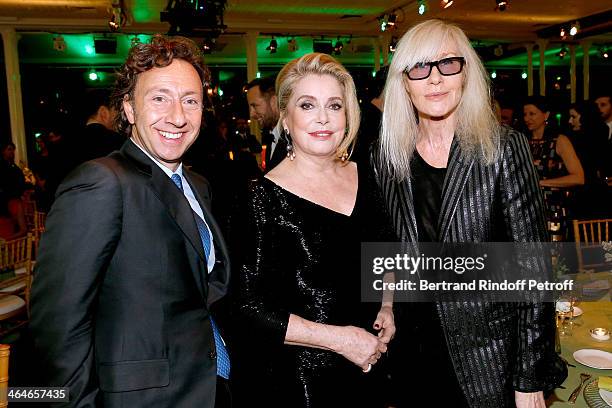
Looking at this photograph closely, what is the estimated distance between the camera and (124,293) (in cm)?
129

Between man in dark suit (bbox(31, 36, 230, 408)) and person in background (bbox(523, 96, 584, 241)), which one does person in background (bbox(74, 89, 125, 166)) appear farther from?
person in background (bbox(523, 96, 584, 241))

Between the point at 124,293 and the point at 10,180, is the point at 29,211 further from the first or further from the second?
the point at 124,293

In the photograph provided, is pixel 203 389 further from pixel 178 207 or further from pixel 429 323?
pixel 429 323

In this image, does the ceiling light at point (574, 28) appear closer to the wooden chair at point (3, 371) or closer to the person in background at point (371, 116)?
the person in background at point (371, 116)

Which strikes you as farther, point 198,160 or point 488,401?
point 198,160

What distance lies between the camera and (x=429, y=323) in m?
1.69

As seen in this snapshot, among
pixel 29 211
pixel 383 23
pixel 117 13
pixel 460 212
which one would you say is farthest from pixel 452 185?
pixel 383 23

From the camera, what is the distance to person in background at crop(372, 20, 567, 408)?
4.93ft

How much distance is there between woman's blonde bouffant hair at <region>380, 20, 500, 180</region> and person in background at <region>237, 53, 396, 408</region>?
7.0 inches

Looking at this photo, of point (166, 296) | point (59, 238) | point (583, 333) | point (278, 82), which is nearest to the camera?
point (59, 238)

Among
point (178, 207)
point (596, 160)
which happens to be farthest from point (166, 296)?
point (596, 160)

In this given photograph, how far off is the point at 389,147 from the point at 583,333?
1.18 meters

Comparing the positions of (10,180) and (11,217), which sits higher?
(10,180)

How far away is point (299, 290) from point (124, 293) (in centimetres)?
56
